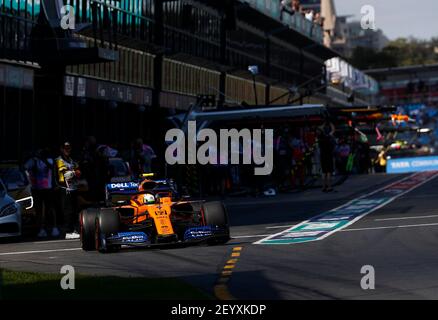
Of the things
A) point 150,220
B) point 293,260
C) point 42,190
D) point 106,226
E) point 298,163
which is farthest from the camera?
point 298,163

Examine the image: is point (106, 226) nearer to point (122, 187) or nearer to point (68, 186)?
point (122, 187)

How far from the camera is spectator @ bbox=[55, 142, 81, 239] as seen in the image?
20016mm

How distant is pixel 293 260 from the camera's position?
14547mm

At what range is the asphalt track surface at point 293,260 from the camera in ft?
37.8

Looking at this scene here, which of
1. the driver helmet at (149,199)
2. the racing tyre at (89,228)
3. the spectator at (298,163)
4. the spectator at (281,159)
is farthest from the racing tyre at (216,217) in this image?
the spectator at (298,163)

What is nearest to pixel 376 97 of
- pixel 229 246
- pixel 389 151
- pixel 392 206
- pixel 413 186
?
pixel 389 151

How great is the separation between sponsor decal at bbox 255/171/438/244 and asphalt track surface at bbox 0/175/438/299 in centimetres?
29

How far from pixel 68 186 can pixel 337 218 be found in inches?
225

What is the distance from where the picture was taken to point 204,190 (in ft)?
110

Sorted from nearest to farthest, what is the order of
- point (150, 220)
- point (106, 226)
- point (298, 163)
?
point (106, 226) → point (150, 220) → point (298, 163)

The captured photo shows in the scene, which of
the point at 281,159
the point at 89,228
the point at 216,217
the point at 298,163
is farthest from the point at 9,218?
the point at 298,163

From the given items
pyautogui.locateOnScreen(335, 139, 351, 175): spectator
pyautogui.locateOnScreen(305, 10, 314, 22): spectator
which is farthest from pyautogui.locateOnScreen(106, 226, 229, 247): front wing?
pyautogui.locateOnScreen(305, 10, 314, 22): spectator

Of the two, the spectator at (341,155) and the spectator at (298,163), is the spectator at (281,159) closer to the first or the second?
the spectator at (298,163)

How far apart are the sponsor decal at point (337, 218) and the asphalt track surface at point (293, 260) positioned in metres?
0.29
